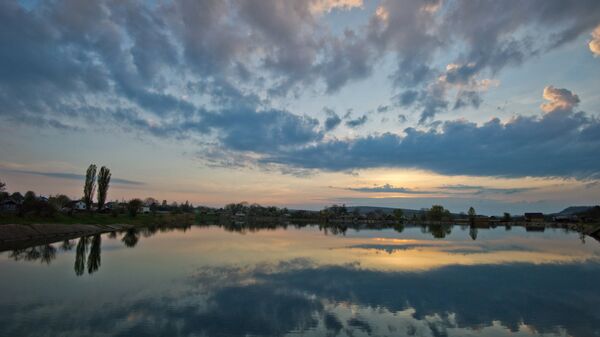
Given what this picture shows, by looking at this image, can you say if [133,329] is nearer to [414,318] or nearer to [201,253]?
[414,318]

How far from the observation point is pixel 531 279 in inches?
1054

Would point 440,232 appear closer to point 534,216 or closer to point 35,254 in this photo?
point 35,254

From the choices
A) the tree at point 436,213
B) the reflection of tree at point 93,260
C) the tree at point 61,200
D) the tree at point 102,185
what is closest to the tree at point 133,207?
the tree at point 102,185

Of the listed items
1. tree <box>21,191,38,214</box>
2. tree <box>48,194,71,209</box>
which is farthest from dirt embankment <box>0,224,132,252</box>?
tree <box>48,194,71,209</box>

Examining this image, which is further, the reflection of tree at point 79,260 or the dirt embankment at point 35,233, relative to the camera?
the dirt embankment at point 35,233

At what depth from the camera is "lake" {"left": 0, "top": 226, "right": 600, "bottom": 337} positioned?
14.8m

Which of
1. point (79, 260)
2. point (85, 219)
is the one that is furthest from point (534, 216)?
point (79, 260)

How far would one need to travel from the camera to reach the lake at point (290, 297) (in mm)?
14750

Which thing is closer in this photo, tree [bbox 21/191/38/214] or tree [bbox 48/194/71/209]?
tree [bbox 21/191/38/214]

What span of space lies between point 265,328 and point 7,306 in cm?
1342

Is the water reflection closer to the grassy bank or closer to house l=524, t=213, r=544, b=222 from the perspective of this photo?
the grassy bank

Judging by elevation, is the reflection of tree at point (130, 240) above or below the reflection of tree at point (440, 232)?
below

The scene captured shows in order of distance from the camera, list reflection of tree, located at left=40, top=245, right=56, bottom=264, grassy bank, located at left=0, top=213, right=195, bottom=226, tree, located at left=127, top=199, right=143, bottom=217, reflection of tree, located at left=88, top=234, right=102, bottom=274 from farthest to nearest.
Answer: tree, located at left=127, top=199, right=143, bottom=217, grassy bank, located at left=0, top=213, right=195, bottom=226, reflection of tree, located at left=40, top=245, right=56, bottom=264, reflection of tree, located at left=88, top=234, right=102, bottom=274

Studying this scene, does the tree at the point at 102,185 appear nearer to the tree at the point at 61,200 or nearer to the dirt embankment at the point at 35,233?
the dirt embankment at the point at 35,233
